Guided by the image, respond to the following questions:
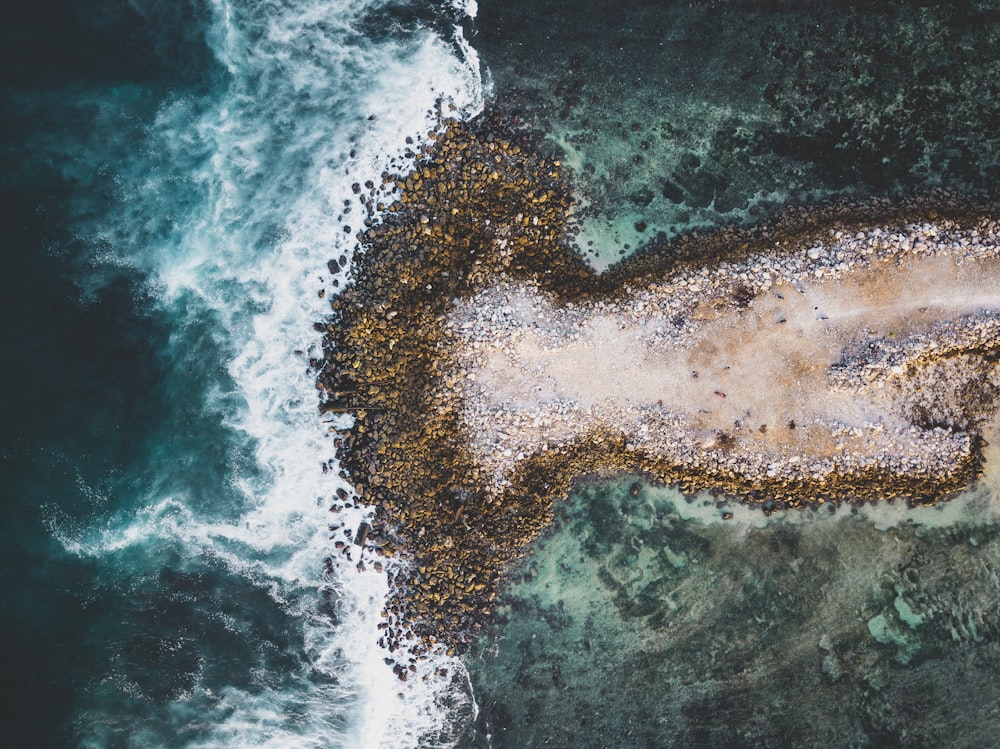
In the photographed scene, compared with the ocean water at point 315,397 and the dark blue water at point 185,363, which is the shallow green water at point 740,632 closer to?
the ocean water at point 315,397

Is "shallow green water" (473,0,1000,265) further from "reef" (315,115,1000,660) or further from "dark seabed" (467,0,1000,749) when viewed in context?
"reef" (315,115,1000,660)

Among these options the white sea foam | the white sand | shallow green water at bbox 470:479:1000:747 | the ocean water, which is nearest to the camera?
the white sand

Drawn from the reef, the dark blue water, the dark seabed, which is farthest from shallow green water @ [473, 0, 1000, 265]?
the dark blue water

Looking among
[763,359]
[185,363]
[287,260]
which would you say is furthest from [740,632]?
[185,363]

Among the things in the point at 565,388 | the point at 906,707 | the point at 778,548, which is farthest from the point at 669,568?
the point at 906,707

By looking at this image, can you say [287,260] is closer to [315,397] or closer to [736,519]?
[315,397]

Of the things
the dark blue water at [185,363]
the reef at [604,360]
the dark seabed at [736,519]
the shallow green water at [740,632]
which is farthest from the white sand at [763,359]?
the dark blue water at [185,363]
